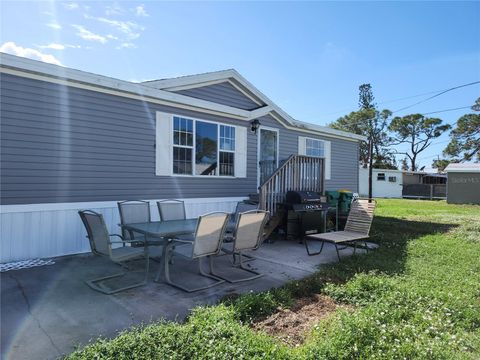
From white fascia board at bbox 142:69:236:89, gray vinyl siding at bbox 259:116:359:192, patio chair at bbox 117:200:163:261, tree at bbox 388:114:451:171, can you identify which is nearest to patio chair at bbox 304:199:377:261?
patio chair at bbox 117:200:163:261

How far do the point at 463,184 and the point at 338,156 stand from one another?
15389 millimetres

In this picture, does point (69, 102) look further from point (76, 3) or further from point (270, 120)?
point (270, 120)

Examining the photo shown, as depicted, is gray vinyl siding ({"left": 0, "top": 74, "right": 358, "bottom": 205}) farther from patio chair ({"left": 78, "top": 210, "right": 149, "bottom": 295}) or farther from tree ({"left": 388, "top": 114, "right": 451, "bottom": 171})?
tree ({"left": 388, "top": 114, "right": 451, "bottom": 171})

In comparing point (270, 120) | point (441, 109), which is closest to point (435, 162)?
point (441, 109)

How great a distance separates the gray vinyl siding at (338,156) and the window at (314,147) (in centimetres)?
17

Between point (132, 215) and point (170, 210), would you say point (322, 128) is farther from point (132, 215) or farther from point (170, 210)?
point (132, 215)

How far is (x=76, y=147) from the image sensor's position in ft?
19.2

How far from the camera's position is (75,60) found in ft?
22.9

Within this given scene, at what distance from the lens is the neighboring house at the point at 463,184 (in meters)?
22.0

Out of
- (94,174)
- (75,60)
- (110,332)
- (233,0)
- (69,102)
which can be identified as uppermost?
(233,0)

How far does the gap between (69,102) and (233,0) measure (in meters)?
4.94

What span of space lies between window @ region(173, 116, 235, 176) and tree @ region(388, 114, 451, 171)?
3881 centimetres

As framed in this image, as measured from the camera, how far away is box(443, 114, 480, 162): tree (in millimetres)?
36125

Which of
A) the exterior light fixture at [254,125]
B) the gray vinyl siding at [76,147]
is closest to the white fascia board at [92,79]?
the gray vinyl siding at [76,147]
